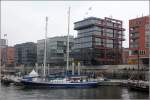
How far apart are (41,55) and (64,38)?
87.2 feet

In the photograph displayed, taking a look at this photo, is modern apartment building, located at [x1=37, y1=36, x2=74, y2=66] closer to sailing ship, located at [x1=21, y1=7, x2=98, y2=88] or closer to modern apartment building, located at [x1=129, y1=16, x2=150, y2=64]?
modern apartment building, located at [x1=129, y1=16, x2=150, y2=64]

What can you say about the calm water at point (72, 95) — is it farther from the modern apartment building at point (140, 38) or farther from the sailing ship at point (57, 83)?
the modern apartment building at point (140, 38)

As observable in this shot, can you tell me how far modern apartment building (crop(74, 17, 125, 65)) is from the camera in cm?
14400

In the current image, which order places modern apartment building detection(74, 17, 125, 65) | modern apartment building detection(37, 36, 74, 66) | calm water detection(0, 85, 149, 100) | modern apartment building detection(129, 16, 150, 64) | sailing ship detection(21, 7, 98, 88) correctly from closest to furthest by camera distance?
calm water detection(0, 85, 149, 100) → sailing ship detection(21, 7, 98, 88) → modern apartment building detection(129, 16, 150, 64) → modern apartment building detection(74, 17, 125, 65) → modern apartment building detection(37, 36, 74, 66)

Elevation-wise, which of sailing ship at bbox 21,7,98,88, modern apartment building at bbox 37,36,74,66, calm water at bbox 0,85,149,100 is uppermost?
modern apartment building at bbox 37,36,74,66

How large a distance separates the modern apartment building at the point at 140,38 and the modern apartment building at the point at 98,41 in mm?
25994

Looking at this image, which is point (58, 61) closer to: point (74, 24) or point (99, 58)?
point (74, 24)

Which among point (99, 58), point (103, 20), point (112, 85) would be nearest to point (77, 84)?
point (112, 85)

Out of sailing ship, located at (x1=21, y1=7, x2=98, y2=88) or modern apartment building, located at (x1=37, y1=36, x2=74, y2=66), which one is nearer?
sailing ship, located at (x1=21, y1=7, x2=98, y2=88)

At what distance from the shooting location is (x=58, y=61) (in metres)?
178

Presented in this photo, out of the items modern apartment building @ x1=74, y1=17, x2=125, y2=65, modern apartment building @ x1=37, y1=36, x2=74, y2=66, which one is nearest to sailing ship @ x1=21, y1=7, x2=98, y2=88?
modern apartment building @ x1=74, y1=17, x2=125, y2=65

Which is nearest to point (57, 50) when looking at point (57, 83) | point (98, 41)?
point (98, 41)

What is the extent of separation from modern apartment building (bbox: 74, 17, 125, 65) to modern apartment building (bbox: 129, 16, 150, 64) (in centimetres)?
2599

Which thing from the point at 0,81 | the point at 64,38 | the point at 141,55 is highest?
the point at 64,38
